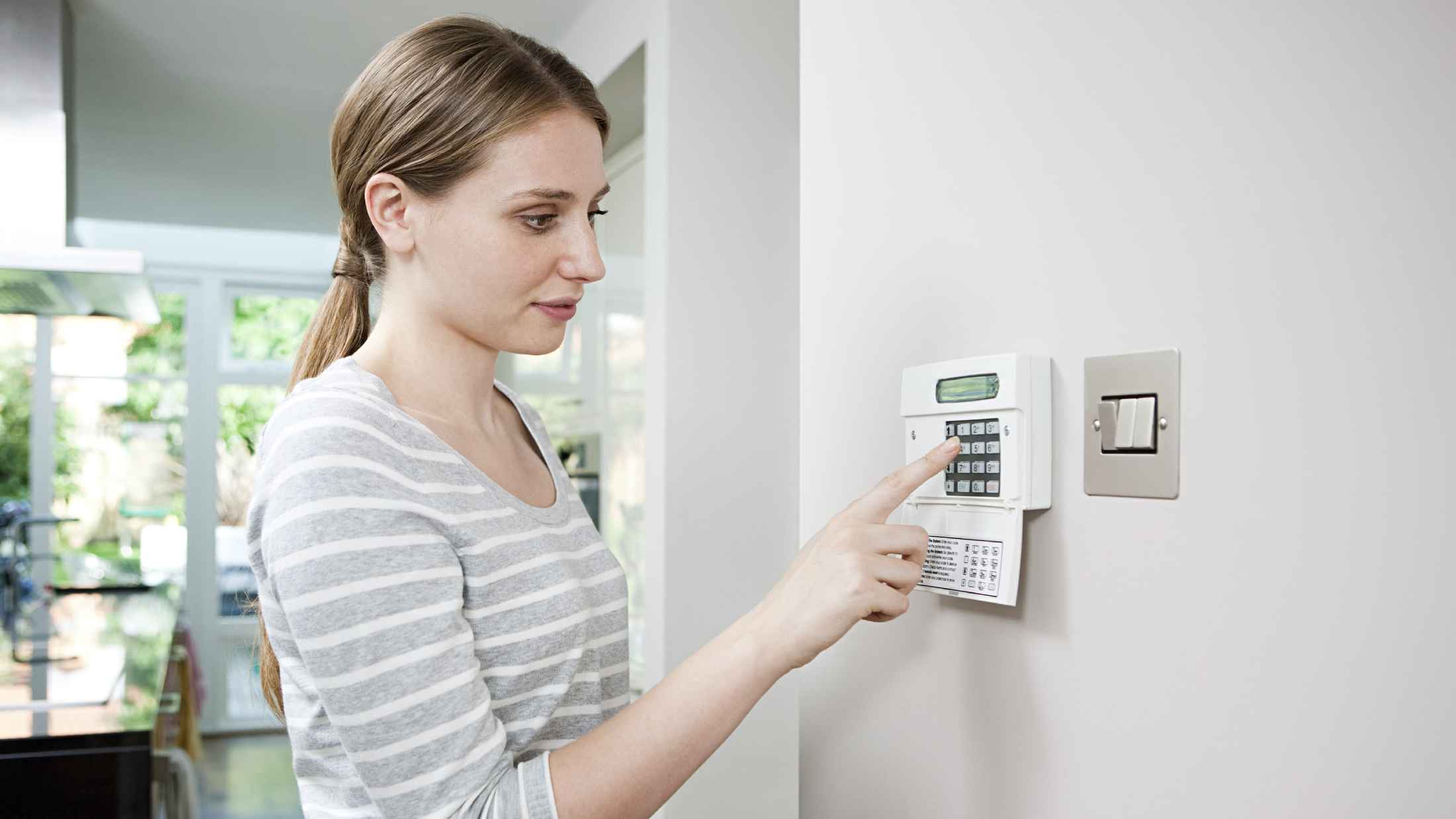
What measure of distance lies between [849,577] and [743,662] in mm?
99

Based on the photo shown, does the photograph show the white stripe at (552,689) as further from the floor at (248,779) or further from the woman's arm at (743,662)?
the floor at (248,779)

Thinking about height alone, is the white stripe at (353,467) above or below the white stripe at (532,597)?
above

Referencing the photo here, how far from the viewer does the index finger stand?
81 cm

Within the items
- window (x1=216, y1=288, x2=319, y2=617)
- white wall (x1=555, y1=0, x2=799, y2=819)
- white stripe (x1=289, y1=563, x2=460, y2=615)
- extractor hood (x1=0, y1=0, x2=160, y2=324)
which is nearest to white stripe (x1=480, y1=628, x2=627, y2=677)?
white stripe (x1=289, y1=563, x2=460, y2=615)

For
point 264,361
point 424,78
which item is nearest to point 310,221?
point 264,361

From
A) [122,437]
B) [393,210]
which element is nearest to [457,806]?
[393,210]

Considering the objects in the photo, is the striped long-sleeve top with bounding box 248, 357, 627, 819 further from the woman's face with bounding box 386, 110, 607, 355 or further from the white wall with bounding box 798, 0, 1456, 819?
the white wall with bounding box 798, 0, 1456, 819

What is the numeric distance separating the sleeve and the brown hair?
163mm

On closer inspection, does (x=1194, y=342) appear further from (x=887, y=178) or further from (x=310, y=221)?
(x=310, y=221)

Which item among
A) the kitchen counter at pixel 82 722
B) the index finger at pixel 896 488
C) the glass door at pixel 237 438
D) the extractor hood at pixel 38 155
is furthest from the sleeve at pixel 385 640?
the glass door at pixel 237 438

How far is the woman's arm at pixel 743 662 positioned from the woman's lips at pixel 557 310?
319 mm

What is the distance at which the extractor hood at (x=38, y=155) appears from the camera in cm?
239

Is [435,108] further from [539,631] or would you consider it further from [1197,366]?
[1197,366]

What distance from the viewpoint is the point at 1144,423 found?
0.69m
